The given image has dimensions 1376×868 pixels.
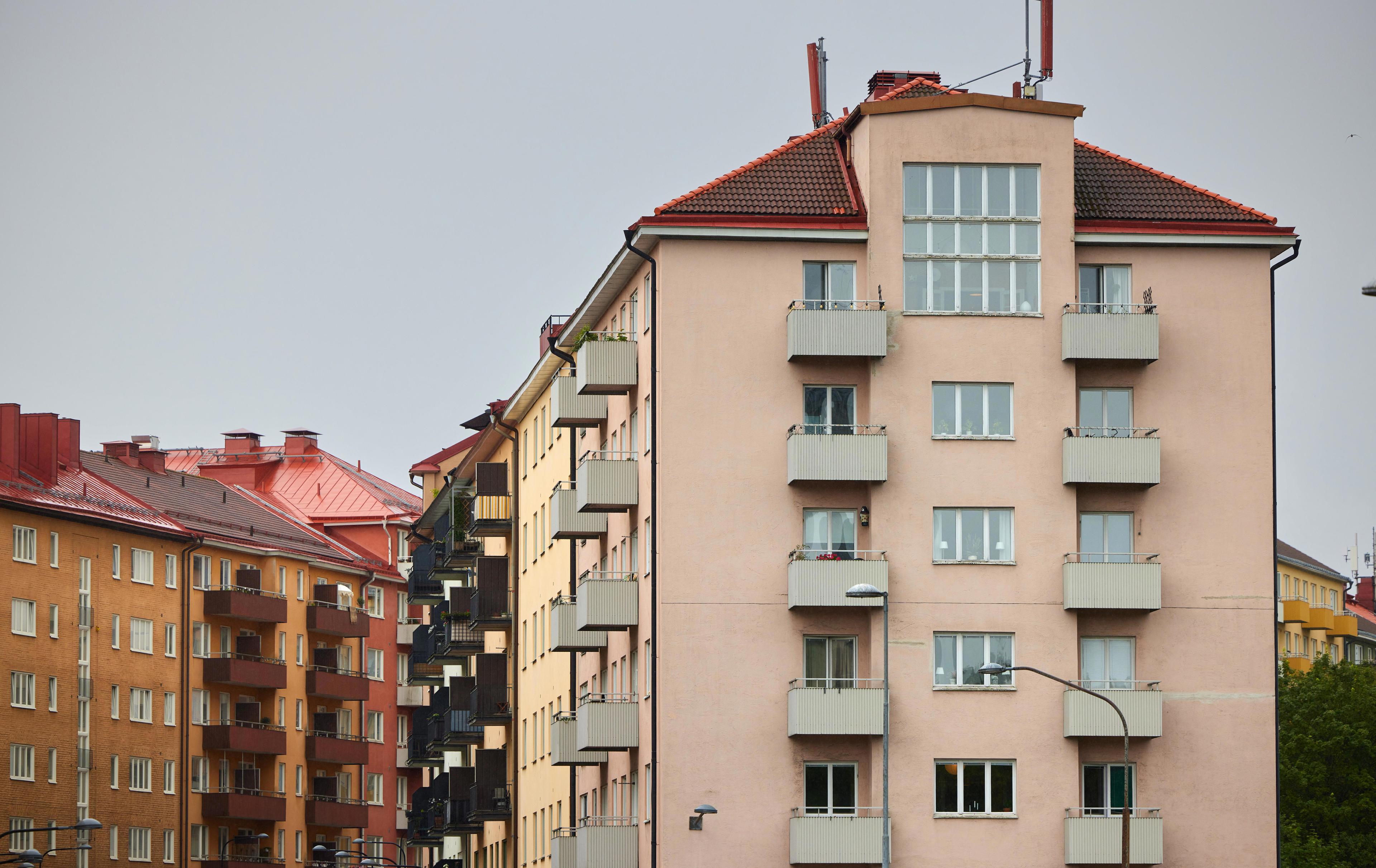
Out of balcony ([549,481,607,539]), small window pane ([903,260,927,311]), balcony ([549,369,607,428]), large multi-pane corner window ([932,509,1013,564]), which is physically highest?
small window pane ([903,260,927,311])

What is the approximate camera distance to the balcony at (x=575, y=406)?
238 ft

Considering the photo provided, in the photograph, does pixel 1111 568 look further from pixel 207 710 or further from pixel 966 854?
pixel 207 710

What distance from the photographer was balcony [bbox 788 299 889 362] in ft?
202

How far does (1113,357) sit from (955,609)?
7300mm

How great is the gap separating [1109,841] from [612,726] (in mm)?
13351

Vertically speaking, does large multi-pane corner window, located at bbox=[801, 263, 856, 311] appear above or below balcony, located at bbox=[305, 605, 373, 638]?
above

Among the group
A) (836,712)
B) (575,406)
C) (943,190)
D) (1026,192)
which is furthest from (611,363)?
(836,712)

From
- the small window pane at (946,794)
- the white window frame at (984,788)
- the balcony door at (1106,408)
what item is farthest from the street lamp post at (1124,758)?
the balcony door at (1106,408)

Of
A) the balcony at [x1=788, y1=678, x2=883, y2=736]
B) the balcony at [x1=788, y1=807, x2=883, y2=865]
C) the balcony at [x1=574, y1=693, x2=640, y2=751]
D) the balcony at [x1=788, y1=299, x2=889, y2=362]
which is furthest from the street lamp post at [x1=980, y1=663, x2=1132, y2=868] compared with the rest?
the balcony at [x1=574, y1=693, x2=640, y2=751]

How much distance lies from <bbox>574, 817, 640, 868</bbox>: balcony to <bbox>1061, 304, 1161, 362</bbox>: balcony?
54.3ft

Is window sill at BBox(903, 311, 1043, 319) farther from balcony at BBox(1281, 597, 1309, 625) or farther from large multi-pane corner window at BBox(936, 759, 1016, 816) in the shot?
balcony at BBox(1281, 597, 1309, 625)

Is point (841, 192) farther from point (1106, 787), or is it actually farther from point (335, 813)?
point (335, 813)

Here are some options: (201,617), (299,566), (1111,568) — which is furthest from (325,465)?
(1111,568)

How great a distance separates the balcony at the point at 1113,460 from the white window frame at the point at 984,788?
23.5 feet
